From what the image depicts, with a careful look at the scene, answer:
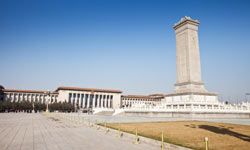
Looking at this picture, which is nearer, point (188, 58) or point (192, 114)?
point (192, 114)

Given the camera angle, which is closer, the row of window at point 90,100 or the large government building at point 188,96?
the large government building at point 188,96

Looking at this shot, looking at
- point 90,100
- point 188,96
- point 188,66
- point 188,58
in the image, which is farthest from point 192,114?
point 90,100

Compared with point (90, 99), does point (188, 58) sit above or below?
above

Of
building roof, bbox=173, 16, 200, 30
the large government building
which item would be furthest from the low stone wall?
building roof, bbox=173, 16, 200, 30

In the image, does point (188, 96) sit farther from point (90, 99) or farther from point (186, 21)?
point (90, 99)

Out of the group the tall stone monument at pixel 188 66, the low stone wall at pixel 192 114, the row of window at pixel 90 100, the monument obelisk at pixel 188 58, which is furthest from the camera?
the row of window at pixel 90 100

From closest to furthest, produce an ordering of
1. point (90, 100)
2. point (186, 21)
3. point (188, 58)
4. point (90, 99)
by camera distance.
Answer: point (188, 58) → point (186, 21) → point (90, 100) → point (90, 99)

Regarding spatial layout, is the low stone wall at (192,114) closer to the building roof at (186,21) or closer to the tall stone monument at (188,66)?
the tall stone monument at (188,66)

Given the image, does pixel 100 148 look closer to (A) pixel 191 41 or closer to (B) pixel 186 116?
(B) pixel 186 116

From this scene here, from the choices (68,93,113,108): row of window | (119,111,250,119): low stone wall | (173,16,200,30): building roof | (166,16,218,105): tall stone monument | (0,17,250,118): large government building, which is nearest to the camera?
(119,111,250,119): low stone wall

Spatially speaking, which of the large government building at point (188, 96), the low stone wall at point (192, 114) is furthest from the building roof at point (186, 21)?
the low stone wall at point (192, 114)

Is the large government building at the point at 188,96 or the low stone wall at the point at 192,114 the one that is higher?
the large government building at the point at 188,96

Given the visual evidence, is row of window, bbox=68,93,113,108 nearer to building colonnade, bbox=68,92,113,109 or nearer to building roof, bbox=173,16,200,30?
building colonnade, bbox=68,92,113,109

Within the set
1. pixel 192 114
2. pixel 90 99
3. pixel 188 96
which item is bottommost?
pixel 192 114
